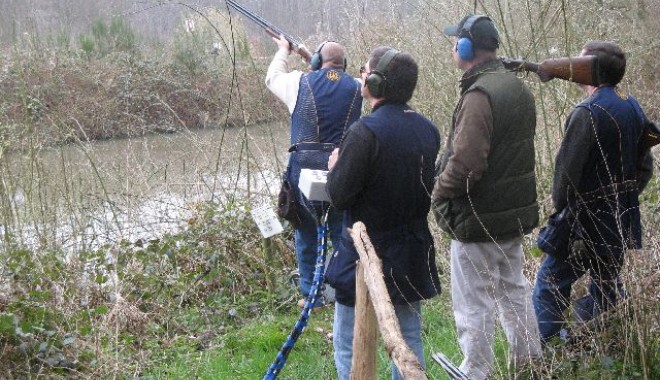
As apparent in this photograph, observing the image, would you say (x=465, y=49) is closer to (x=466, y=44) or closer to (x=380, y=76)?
(x=466, y=44)

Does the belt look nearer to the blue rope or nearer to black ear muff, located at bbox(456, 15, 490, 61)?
the blue rope

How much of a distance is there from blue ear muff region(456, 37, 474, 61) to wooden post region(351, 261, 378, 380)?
1.39m

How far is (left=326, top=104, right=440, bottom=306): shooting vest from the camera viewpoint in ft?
10.6

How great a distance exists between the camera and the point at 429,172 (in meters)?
3.41

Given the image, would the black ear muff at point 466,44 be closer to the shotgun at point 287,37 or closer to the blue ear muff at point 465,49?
the blue ear muff at point 465,49

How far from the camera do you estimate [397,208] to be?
3.29 meters

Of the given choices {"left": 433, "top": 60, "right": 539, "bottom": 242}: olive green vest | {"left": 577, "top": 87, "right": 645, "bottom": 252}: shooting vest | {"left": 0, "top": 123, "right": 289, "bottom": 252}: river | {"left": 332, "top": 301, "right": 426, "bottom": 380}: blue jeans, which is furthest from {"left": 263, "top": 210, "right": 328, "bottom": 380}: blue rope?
{"left": 0, "top": 123, "right": 289, "bottom": 252}: river

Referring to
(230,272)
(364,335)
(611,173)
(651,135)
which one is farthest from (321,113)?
(364,335)

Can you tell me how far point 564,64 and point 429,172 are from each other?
0.99 m

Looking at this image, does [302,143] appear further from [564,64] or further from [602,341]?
[602,341]

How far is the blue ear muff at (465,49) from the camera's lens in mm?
3565

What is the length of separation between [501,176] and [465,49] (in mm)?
616

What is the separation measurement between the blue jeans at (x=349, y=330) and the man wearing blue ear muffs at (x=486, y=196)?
0.31 metres

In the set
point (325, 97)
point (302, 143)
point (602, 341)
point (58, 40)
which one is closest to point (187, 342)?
point (302, 143)
